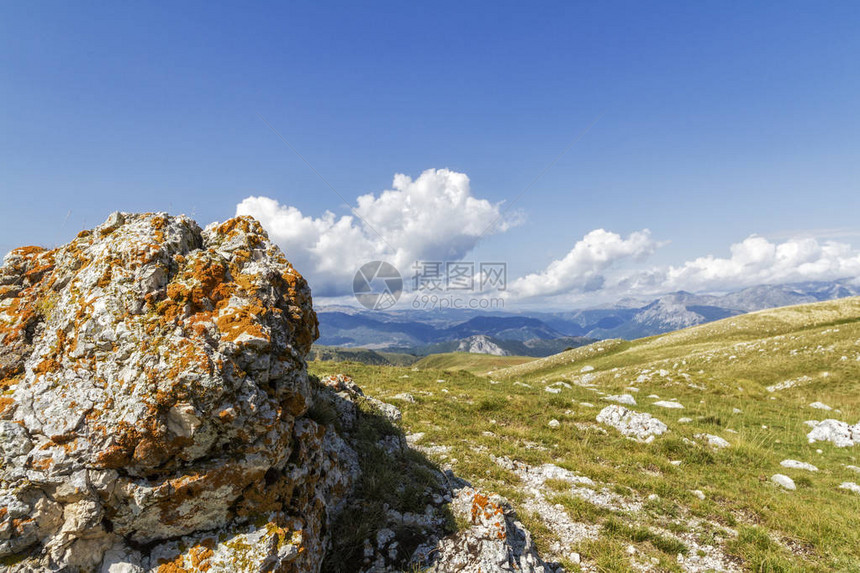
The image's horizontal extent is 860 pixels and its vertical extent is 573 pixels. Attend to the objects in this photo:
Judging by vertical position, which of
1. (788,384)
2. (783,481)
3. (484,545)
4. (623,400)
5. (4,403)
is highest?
(4,403)

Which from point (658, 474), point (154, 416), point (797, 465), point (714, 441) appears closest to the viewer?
point (154, 416)

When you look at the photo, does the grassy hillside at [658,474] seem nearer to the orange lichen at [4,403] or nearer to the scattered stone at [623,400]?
the scattered stone at [623,400]

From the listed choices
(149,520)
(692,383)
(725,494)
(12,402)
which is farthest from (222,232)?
(692,383)

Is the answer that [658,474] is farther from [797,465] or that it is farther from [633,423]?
[797,465]

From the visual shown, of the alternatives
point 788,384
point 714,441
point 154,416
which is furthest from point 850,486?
point 788,384

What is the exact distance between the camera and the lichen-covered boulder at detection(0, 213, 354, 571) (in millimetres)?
4809

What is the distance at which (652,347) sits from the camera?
6191 cm

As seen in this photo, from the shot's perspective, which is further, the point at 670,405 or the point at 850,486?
the point at 670,405

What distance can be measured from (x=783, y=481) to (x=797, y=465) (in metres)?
3.02

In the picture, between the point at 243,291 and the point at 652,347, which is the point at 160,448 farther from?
the point at 652,347

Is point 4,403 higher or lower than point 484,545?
higher

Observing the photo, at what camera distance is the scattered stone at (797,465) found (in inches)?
536

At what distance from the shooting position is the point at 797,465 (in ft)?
45.3

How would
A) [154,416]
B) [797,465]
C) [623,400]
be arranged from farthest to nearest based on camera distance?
[623,400] < [797,465] < [154,416]
